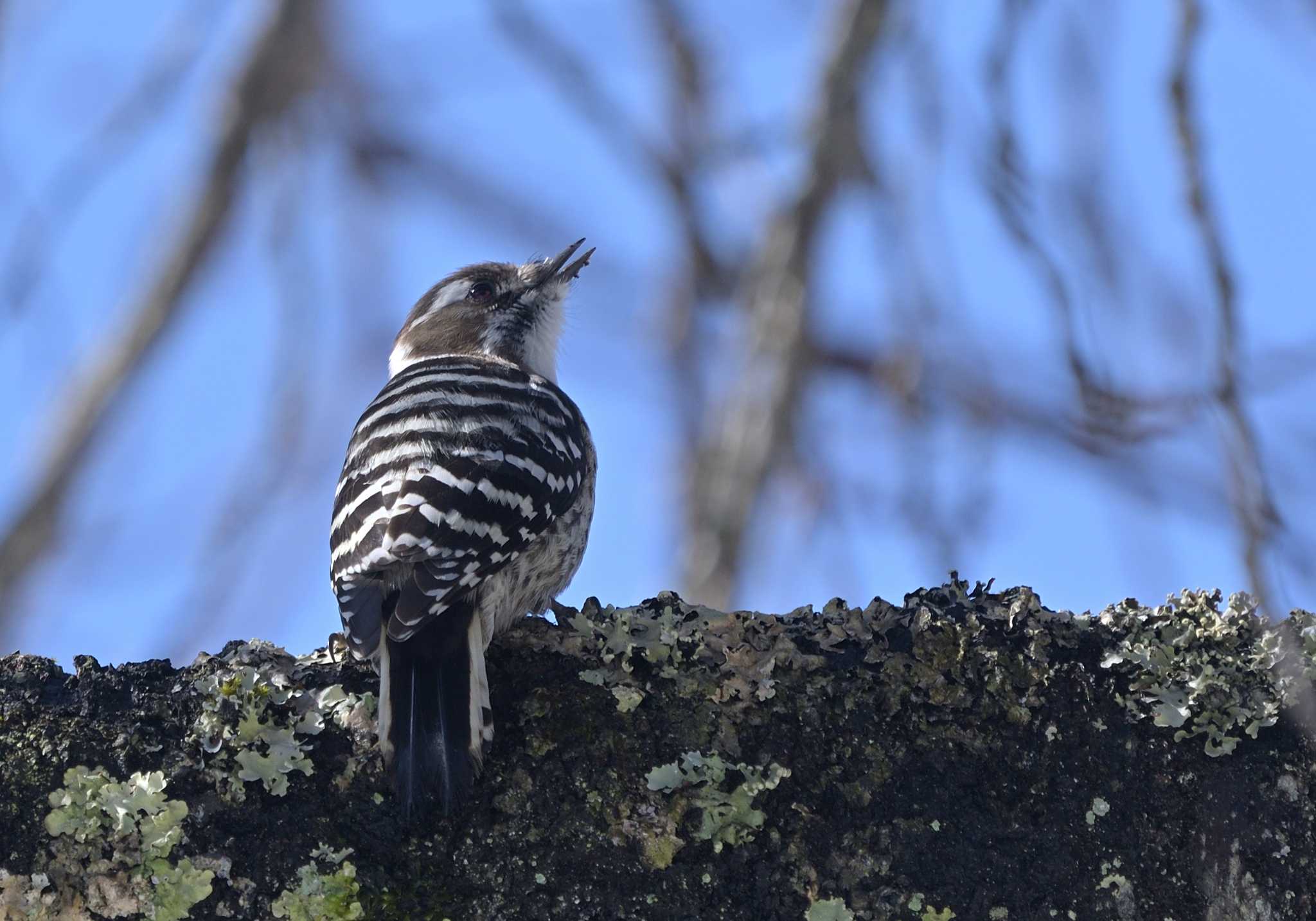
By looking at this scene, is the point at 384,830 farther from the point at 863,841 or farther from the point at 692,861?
the point at 863,841

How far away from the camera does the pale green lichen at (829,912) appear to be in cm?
231

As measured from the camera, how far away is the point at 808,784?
246cm

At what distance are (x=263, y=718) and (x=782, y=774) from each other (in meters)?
0.87

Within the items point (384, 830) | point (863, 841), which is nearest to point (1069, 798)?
point (863, 841)

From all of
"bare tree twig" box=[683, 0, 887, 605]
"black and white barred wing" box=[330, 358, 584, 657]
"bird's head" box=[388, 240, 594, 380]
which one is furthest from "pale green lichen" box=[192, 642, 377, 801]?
"bird's head" box=[388, 240, 594, 380]

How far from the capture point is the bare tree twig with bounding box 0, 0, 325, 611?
585 cm

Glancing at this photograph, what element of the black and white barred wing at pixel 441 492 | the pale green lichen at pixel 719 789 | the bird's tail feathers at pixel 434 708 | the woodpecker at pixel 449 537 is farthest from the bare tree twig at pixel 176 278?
the pale green lichen at pixel 719 789

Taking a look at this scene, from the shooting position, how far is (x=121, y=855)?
232 centimetres

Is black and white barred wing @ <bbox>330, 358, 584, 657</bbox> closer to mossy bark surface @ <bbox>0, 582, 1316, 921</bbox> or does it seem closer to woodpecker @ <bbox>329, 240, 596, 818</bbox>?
woodpecker @ <bbox>329, 240, 596, 818</bbox>

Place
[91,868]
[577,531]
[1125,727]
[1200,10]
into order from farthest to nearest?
[577,531] < [1200,10] < [1125,727] < [91,868]

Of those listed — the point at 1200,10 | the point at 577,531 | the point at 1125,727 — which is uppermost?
the point at 1200,10

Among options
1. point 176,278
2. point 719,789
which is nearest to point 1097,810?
point 719,789

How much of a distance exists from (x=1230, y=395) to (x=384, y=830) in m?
1.68

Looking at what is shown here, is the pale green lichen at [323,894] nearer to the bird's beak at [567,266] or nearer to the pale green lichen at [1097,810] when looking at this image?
the pale green lichen at [1097,810]
